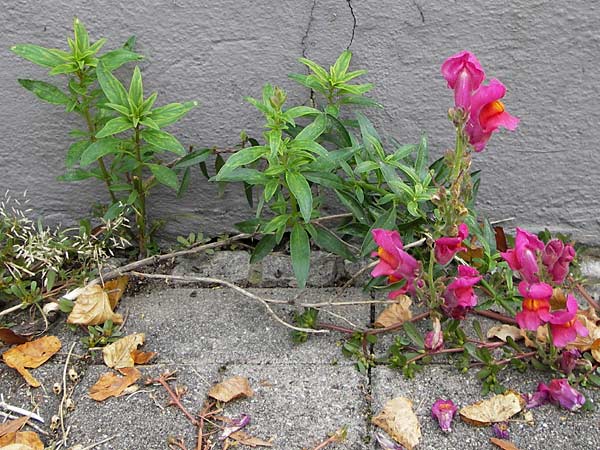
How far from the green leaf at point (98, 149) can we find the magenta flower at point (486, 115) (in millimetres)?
1227

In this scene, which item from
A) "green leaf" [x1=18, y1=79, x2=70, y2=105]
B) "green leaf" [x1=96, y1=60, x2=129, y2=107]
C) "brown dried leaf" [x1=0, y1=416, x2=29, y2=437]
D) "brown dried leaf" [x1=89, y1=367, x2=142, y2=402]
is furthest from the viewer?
"green leaf" [x1=18, y1=79, x2=70, y2=105]

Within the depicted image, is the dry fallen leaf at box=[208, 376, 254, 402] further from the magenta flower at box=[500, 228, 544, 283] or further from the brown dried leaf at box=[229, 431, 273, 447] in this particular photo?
the magenta flower at box=[500, 228, 544, 283]

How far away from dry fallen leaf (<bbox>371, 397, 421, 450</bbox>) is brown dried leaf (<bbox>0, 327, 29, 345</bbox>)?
124cm

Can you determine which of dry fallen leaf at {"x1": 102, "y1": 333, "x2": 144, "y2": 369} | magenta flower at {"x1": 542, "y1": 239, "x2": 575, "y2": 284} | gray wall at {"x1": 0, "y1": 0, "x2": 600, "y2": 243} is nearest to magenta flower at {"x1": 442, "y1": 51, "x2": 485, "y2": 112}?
magenta flower at {"x1": 542, "y1": 239, "x2": 575, "y2": 284}

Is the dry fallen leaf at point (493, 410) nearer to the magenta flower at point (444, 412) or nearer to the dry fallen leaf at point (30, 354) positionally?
the magenta flower at point (444, 412)

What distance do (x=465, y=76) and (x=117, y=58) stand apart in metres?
1.21

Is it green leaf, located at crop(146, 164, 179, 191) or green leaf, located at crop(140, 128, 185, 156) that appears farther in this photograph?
green leaf, located at crop(146, 164, 179, 191)

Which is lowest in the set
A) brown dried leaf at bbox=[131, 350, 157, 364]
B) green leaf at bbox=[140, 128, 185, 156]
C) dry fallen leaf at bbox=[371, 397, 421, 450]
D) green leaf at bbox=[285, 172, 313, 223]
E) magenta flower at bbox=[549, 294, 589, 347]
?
brown dried leaf at bbox=[131, 350, 157, 364]

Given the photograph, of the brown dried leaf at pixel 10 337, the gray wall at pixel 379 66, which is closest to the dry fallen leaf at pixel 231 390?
the brown dried leaf at pixel 10 337

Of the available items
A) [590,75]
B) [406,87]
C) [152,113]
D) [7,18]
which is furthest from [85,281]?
[590,75]

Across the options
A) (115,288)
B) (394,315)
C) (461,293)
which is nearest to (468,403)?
(461,293)

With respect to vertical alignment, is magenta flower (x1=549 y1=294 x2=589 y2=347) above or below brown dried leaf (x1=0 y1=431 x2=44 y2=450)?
above

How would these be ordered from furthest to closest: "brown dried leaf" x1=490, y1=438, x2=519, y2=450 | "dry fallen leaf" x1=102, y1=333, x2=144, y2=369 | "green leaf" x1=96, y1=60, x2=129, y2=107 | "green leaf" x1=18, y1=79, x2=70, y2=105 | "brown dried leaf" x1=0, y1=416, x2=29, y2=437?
"green leaf" x1=18, y1=79, x2=70, y2=105, "green leaf" x1=96, y1=60, x2=129, y2=107, "dry fallen leaf" x1=102, y1=333, x2=144, y2=369, "brown dried leaf" x1=0, y1=416, x2=29, y2=437, "brown dried leaf" x1=490, y1=438, x2=519, y2=450

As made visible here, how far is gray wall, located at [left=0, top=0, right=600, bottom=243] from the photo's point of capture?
8.97 feet
